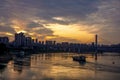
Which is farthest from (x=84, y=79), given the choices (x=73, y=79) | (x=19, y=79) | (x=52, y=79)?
(x=19, y=79)

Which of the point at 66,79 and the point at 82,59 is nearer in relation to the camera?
the point at 66,79

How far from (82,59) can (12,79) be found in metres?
35.7

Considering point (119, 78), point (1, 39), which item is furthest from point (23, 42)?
point (119, 78)

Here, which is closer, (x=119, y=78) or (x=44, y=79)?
(x=44, y=79)

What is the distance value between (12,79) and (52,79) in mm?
3470

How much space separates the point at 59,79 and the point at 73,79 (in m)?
1.32

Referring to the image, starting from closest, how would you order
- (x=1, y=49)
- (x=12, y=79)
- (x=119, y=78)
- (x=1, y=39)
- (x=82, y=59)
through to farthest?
1. (x=12, y=79)
2. (x=119, y=78)
3. (x=82, y=59)
4. (x=1, y=49)
5. (x=1, y=39)

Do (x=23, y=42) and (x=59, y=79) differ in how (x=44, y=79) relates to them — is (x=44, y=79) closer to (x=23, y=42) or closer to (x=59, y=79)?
(x=59, y=79)

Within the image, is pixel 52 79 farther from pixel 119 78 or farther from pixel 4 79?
pixel 119 78

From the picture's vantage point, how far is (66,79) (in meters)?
24.6

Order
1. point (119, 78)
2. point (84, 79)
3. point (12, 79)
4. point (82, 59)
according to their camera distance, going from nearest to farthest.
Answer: point (12, 79) → point (84, 79) → point (119, 78) → point (82, 59)

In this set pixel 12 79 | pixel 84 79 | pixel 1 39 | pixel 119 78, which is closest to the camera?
pixel 12 79

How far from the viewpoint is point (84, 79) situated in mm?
25438

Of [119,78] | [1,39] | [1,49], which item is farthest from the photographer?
[1,39]
